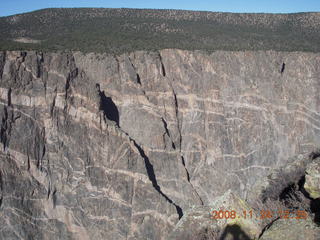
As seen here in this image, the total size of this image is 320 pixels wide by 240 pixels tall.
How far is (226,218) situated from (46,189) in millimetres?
24844

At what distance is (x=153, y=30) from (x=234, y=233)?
129ft

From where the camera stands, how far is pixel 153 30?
44594 millimetres

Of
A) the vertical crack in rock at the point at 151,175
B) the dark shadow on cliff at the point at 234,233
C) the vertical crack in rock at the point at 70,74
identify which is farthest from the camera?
the vertical crack in rock at the point at 151,175

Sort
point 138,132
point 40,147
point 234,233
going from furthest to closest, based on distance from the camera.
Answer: point 138,132 → point 40,147 → point 234,233

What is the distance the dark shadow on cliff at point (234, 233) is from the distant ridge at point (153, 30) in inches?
1117

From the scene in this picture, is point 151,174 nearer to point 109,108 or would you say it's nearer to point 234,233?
point 109,108

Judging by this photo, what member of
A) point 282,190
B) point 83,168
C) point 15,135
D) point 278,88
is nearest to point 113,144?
point 83,168

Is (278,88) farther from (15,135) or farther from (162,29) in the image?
(15,135)

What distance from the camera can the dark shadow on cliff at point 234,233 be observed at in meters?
7.85

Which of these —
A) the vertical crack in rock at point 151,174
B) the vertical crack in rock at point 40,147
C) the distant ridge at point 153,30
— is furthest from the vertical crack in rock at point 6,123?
the vertical crack in rock at point 151,174
